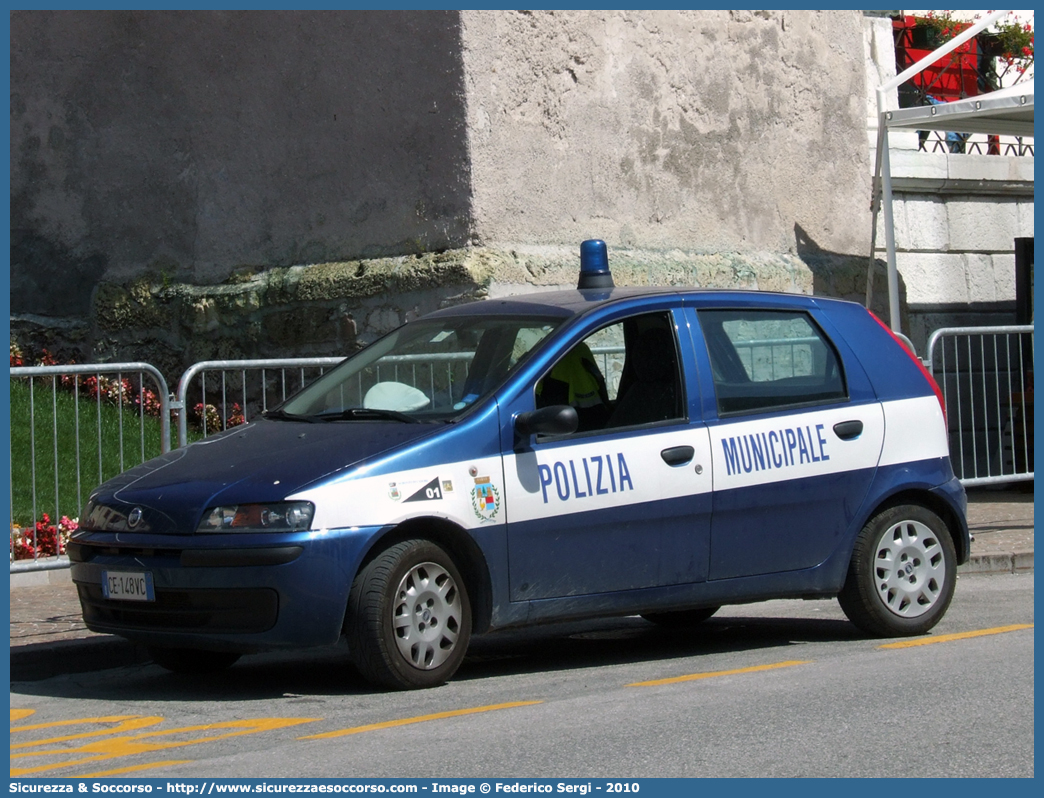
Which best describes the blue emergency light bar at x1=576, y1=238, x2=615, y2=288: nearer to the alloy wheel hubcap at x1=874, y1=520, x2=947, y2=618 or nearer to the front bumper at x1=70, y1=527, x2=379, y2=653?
the alloy wheel hubcap at x1=874, y1=520, x2=947, y2=618

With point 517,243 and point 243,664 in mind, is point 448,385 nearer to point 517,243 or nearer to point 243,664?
point 243,664

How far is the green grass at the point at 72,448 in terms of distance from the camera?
8.91 m

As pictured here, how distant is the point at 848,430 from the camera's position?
25.0 feet

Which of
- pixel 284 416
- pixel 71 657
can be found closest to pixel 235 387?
pixel 284 416

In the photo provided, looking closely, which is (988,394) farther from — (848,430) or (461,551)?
(461,551)

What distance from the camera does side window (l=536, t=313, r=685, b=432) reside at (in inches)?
280

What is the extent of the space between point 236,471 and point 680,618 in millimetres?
3047

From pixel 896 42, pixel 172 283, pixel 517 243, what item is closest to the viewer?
pixel 517 243

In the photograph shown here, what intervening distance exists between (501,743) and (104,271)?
1020 centimetres

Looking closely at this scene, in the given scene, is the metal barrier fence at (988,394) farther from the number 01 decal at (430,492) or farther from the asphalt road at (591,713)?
the number 01 decal at (430,492)

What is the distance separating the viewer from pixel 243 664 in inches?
305

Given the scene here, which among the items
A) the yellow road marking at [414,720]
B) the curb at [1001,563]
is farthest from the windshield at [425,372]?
the curb at [1001,563]
